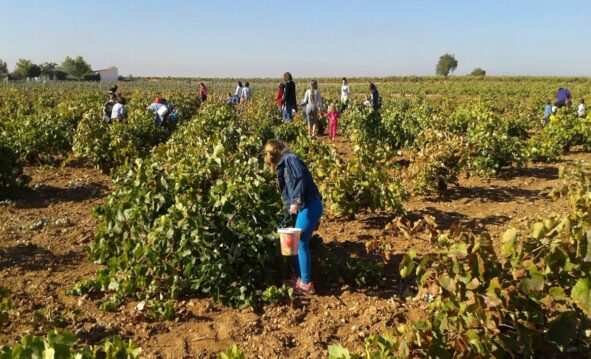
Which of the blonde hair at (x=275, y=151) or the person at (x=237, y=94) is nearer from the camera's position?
the blonde hair at (x=275, y=151)

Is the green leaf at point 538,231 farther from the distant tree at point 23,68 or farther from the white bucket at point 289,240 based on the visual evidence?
the distant tree at point 23,68

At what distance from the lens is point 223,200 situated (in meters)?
4.29

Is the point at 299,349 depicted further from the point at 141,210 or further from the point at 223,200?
the point at 141,210

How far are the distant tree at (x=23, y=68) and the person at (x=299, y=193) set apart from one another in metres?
85.7

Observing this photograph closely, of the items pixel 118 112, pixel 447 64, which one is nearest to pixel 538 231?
pixel 118 112

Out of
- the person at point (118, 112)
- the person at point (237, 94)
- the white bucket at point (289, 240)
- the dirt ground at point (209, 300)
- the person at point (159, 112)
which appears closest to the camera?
the dirt ground at point (209, 300)

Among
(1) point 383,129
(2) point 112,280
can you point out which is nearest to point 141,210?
(2) point 112,280

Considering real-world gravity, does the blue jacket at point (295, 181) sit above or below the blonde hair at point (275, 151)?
below

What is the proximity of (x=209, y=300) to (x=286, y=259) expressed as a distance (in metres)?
0.79

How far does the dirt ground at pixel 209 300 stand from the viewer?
3877mm

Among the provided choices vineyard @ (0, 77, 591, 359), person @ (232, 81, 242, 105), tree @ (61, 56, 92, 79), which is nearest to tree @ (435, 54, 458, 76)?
tree @ (61, 56, 92, 79)

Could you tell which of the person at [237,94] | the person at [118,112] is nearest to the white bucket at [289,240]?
the person at [118,112]

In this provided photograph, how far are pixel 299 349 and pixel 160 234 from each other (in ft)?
5.03

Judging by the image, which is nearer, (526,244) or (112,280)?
(526,244)
